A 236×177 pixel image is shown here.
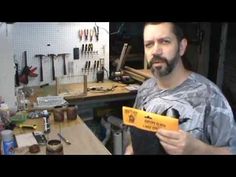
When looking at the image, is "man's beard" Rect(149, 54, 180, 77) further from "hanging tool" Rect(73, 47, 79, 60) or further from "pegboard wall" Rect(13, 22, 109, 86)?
"hanging tool" Rect(73, 47, 79, 60)

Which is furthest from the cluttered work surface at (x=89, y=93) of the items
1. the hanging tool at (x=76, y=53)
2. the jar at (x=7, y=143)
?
the jar at (x=7, y=143)

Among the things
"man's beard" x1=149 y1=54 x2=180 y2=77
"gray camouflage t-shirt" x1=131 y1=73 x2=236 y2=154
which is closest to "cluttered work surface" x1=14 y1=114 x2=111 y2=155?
"gray camouflage t-shirt" x1=131 y1=73 x2=236 y2=154

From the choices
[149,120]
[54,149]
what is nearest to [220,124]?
[149,120]

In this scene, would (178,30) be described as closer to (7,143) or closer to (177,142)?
(177,142)

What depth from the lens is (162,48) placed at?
3.90 ft

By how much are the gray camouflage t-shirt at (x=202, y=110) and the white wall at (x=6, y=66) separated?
850 millimetres

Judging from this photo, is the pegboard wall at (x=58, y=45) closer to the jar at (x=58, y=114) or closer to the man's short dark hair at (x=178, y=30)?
the jar at (x=58, y=114)

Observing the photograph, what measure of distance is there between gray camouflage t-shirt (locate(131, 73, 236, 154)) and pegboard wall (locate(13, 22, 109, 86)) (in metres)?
1.07

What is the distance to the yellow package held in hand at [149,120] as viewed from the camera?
1.00m

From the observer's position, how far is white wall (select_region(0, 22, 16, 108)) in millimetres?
1633
